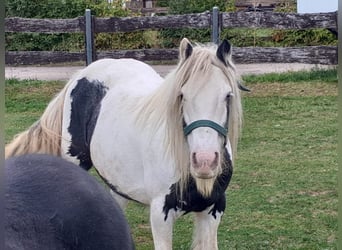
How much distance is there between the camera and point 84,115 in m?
3.98

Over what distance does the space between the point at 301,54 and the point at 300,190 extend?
5.00 metres

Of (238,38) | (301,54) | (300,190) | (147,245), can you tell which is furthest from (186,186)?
(238,38)

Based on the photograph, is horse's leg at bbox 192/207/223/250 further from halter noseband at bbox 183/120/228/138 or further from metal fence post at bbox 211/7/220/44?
metal fence post at bbox 211/7/220/44

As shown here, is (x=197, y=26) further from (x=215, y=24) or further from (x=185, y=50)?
(x=185, y=50)

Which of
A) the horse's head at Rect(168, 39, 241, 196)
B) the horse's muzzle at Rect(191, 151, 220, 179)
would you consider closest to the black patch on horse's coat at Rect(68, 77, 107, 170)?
the horse's head at Rect(168, 39, 241, 196)

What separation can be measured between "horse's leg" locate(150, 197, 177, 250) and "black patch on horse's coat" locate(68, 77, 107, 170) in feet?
2.48

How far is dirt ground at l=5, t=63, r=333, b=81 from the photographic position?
36.1ft

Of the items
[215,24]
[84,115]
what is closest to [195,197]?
[84,115]

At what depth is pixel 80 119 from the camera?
4000 mm

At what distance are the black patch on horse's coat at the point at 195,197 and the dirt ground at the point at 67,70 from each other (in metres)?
7.26

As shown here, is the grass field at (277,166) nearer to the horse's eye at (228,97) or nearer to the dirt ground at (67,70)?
the dirt ground at (67,70)

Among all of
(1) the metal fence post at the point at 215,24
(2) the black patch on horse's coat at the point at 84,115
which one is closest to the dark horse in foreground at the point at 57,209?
(2) the black patch on horse's coat at the point at 84,115

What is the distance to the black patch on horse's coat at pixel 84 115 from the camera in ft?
12.9

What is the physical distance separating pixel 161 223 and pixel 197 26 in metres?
7.50
